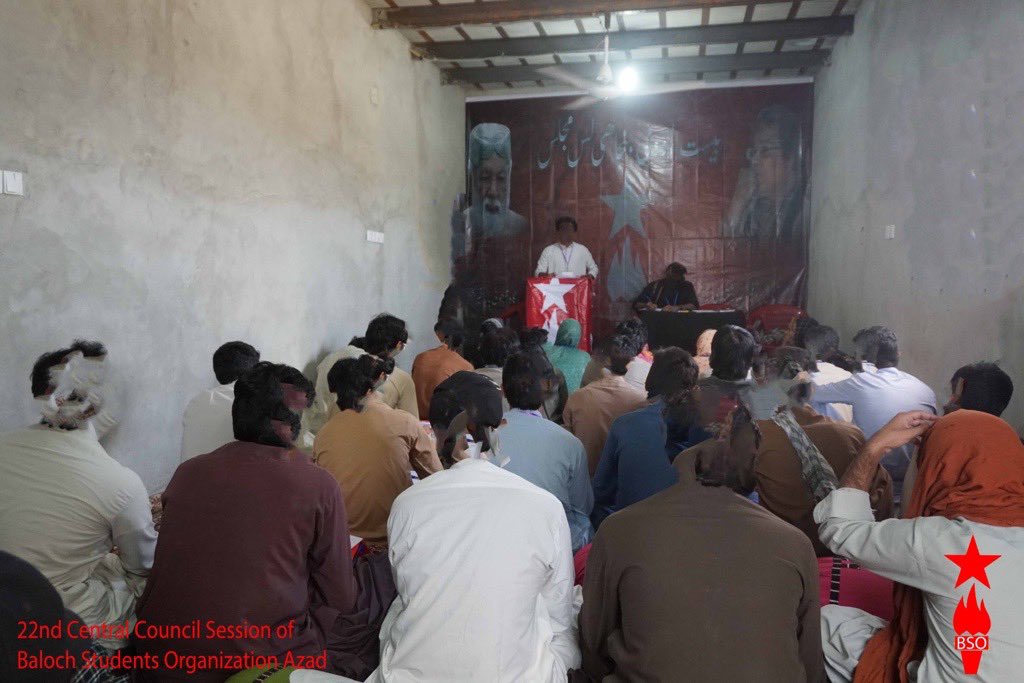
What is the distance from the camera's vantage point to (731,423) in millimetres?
1558

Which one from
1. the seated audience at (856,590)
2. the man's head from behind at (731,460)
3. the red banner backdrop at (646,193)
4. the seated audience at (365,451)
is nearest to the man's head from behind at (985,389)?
the seated audience at (856,590)

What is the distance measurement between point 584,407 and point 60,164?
2508 mm

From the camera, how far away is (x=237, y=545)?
5.52ft

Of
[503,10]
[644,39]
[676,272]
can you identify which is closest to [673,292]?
[676,272]

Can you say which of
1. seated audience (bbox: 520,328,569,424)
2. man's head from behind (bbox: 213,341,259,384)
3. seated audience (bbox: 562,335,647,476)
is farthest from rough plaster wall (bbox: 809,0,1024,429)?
man's head from behind (bbox: 213,341,259,384)

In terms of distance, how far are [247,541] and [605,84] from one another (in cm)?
587

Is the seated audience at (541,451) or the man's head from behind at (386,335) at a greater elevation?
the man's head from behind at (386,335)

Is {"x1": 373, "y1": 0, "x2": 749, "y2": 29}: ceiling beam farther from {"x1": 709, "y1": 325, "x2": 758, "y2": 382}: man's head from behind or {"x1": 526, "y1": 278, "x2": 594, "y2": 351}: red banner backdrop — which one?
{"x1": 709, "y1": 325, "x2": 758, "y2": 382}: man's head from behind

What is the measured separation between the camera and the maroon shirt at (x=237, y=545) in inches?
66.0

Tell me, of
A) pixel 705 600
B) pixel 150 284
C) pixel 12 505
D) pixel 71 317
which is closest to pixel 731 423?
pixel 705 600

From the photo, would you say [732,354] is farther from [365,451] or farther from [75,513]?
[75,513]

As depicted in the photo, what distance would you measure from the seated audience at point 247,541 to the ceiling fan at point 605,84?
5565 millimetres

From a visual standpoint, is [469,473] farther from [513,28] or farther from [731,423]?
[513,28]

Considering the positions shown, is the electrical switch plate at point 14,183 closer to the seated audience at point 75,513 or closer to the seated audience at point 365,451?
the seated audience at point 75,513
